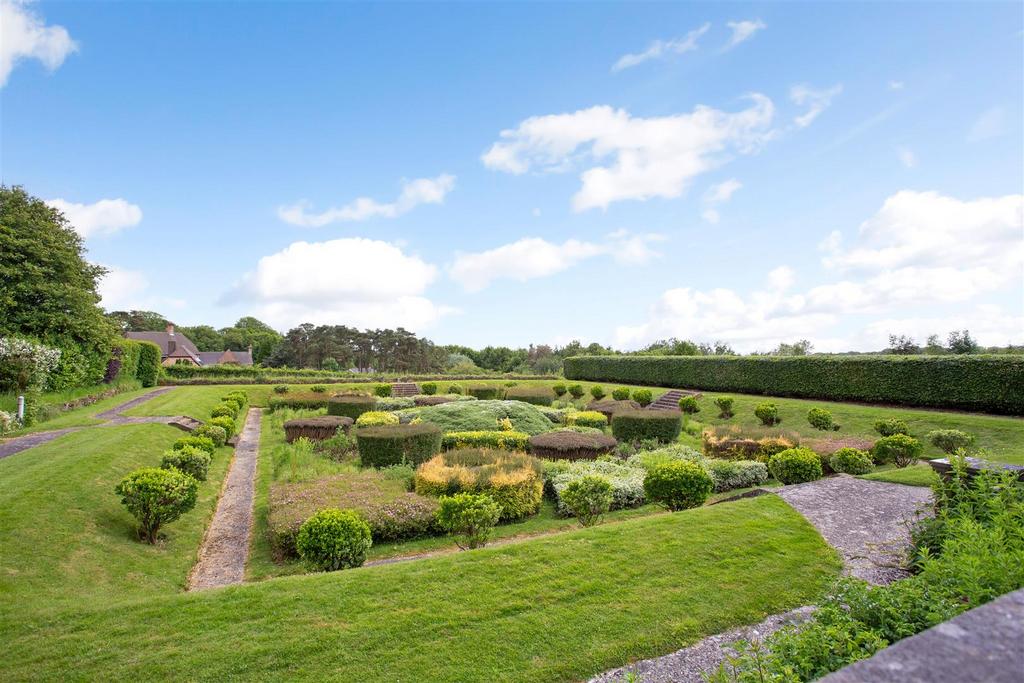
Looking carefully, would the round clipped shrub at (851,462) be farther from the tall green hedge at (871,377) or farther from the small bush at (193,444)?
the small bush at (193,444)

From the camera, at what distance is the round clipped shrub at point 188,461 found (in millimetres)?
11406

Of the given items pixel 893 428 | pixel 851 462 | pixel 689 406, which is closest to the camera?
pixel 851 462

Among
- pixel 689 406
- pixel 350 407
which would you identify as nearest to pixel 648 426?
pixel 689 406

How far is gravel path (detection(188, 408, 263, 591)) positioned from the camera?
802 cm

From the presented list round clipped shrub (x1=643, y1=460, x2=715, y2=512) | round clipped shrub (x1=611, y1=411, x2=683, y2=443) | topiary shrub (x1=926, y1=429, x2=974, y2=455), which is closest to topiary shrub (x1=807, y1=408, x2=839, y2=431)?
topiary shrub (x1=926, y1=429, x2=974, y2=455)

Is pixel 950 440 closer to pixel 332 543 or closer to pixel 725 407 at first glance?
pixel 725 407

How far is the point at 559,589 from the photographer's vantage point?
Answer: 568 centimetres

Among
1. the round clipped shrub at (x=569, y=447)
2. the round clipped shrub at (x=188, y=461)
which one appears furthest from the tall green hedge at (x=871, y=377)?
the round clipped shrub at (x=188, y=461)

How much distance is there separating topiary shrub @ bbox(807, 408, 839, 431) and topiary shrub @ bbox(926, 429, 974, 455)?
412 cm

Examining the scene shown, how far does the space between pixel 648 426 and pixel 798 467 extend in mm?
6481

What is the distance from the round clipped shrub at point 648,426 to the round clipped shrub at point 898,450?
18.5ft

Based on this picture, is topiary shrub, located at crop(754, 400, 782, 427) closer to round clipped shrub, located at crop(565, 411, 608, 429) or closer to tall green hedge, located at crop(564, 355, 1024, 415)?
tall green hedge, located at crop(564, 355, 1024, 415)

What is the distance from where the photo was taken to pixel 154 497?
8633mm

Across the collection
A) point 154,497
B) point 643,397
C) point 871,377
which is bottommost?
point 154,497
